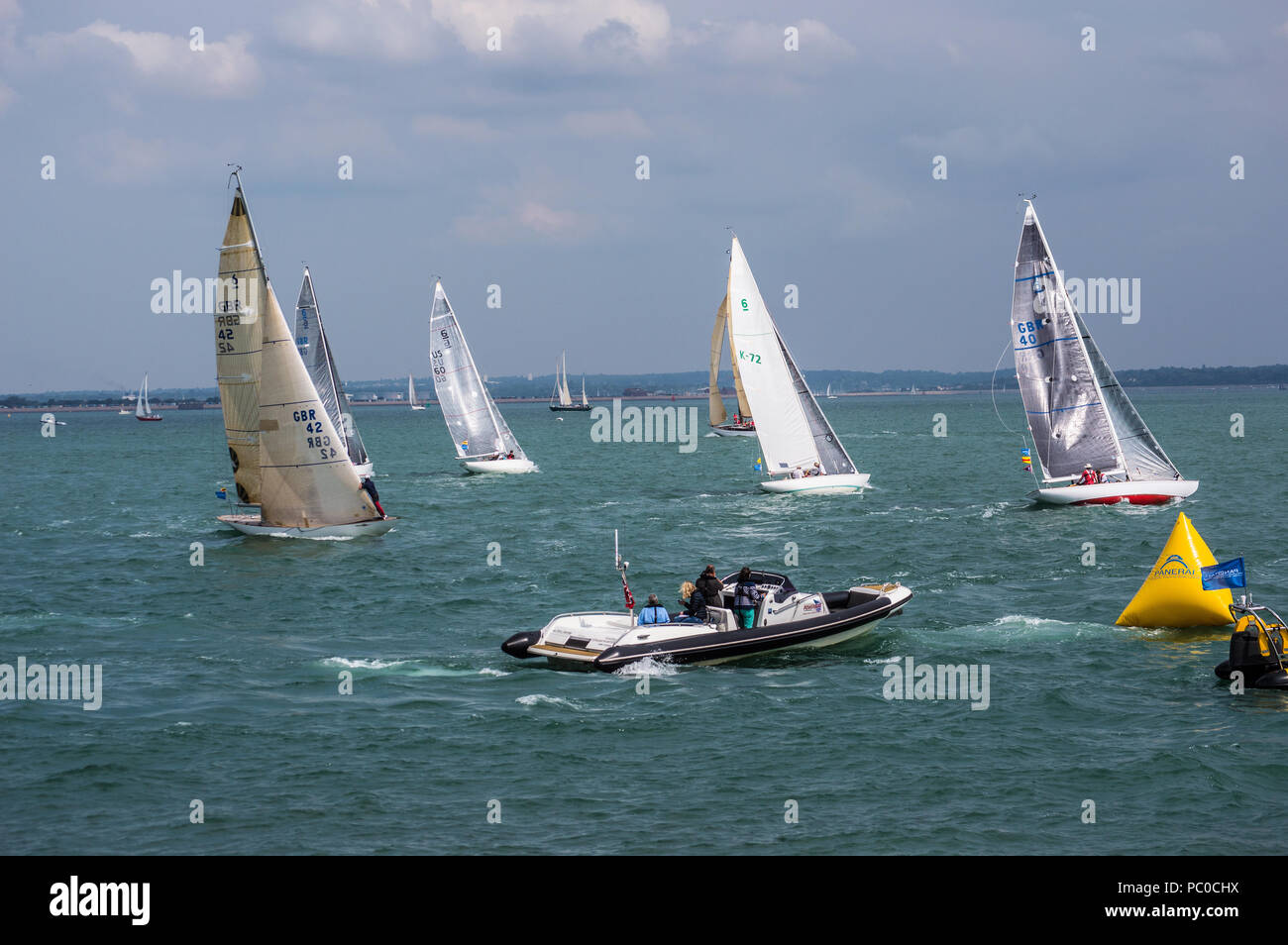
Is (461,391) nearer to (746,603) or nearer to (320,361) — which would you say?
(320,361)

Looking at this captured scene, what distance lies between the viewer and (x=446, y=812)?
1769 cm

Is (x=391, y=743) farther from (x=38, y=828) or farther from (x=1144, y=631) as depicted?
(x=1144, y=631)

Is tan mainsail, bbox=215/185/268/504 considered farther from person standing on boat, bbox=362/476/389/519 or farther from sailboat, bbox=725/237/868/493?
sailboat, bbox=725/237/868/493

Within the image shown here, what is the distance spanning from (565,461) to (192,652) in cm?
7250

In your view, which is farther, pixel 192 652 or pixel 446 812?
pixel 192 652

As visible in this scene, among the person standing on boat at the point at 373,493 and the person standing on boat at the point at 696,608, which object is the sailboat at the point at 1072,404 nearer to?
the person standing on boat at the point at 373,493

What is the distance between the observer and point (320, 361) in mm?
65438

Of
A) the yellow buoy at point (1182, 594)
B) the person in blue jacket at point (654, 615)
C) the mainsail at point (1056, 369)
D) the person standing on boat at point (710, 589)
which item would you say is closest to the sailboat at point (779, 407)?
the mainsail at point (1056, 369)

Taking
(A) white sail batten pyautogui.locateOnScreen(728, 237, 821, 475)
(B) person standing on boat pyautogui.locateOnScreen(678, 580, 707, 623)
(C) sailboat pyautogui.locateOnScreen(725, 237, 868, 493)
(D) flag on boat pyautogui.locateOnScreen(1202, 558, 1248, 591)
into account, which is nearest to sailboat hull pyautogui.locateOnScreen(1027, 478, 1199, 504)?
(C) sailboat pyautogui.locateOnScreen(725, 237, 868, 493)

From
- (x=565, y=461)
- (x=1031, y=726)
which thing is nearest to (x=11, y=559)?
(x=1031, y=726)

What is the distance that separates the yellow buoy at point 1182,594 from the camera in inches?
1075

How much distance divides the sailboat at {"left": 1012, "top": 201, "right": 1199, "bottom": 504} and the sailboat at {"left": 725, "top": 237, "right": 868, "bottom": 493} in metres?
9.70

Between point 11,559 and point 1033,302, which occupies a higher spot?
point 1033,302
